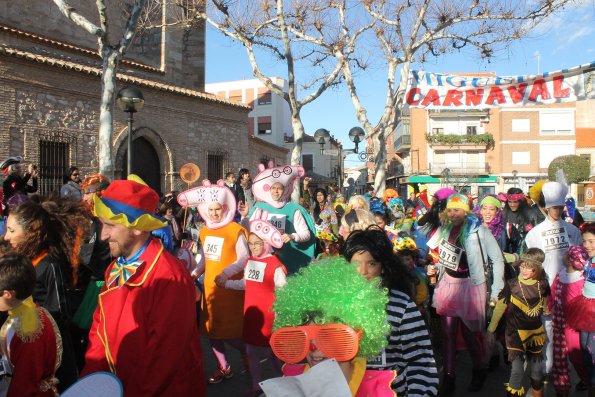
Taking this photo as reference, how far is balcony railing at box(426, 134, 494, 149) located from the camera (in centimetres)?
5162

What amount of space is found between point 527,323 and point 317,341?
324 cm

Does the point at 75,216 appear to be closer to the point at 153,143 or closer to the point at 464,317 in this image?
the point at 464,317

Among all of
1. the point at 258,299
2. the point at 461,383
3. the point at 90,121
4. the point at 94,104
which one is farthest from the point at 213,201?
the point at 94,104

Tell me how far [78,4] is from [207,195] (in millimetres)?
16029

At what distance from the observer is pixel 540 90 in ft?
21.9

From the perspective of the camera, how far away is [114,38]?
66.2 ft

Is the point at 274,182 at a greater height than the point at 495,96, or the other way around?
the point at 495,96

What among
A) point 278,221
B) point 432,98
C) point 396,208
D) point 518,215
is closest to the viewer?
point 278,221

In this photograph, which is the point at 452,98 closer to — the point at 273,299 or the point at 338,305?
the point at 273,299

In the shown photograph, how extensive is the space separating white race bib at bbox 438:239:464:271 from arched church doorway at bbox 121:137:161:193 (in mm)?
13808

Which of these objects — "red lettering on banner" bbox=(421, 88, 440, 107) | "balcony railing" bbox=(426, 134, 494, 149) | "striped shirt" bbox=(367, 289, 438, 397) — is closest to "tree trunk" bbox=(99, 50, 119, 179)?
"red lettering on banner" bbox=(421, 88, 440, 107)

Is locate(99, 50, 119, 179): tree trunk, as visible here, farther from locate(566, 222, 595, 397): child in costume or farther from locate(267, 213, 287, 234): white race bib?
locate(566, 222, 595, 397): child in costume

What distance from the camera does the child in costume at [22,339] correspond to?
97.9 inches

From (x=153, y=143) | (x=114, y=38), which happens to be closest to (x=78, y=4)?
(x=114, y=38)
